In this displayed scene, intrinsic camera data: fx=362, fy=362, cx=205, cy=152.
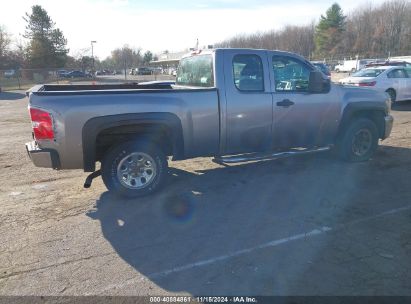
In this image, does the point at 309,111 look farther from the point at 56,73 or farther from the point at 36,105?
the point at 56,73

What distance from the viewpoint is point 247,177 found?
19.8 feet

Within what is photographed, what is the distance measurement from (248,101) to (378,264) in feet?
9.26

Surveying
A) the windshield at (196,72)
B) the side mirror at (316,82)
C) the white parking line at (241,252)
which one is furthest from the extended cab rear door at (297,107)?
the white parking line at (241,252)

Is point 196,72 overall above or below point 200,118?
above

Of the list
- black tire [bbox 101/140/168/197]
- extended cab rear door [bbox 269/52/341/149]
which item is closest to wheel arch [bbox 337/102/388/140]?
extended cab rear door [bbox 269/52/341/149]

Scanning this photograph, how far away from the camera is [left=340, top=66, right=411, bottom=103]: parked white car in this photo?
13.6 meters

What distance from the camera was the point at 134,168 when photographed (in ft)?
16.6

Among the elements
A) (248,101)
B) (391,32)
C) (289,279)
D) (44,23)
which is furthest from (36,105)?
(391,32)

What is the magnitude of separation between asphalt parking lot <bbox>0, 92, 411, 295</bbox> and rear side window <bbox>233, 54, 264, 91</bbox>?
4.98 ft

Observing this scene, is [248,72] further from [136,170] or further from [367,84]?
[367,84]

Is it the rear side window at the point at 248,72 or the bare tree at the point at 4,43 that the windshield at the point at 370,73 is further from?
the bare tree at the point at 4,43

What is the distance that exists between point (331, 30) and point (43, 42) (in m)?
63.6

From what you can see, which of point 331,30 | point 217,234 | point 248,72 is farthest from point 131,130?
point 331,30

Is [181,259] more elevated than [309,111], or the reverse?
[309,111]
